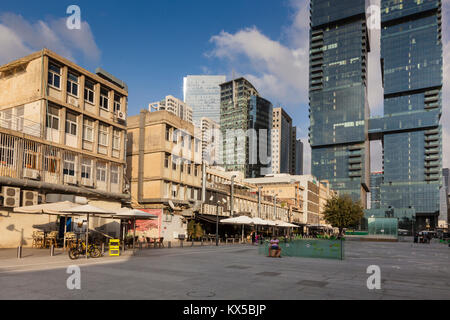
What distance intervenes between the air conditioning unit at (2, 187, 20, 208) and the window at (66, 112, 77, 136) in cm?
706

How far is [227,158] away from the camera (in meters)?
195

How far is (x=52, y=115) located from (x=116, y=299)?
22520 millimetres

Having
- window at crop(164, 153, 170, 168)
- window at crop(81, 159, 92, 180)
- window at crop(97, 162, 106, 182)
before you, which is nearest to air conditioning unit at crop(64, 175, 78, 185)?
window at crop(81, 159, 92, 180)

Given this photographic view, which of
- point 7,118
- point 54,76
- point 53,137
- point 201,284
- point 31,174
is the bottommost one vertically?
point 201,284

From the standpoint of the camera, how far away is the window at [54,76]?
91.1ft

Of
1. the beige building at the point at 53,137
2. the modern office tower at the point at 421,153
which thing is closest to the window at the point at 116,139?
the beige building at the point at 53,137

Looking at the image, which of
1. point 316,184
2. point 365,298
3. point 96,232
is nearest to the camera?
point 365,298

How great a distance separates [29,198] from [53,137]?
515 cm

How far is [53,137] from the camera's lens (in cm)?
2758

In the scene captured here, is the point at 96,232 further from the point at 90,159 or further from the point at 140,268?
the point at 140,268

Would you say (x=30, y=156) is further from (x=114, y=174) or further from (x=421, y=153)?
(x=421, y=153)

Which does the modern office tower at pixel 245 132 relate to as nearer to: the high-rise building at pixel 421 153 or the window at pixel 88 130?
the high-rise building at pixel 421 153

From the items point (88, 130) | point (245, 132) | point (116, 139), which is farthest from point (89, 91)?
point (245, 132)
